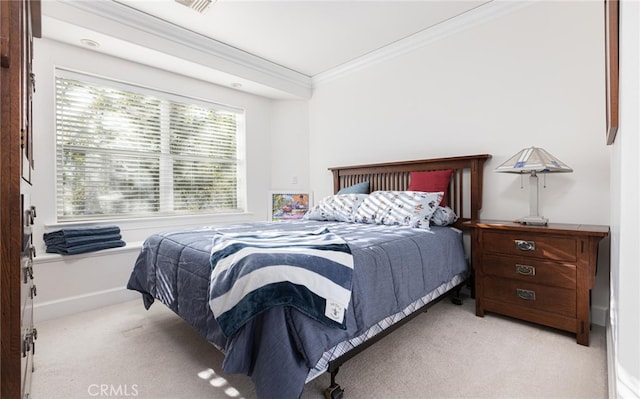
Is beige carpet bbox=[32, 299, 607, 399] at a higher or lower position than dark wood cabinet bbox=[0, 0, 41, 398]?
lower

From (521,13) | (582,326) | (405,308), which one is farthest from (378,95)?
(582,326)

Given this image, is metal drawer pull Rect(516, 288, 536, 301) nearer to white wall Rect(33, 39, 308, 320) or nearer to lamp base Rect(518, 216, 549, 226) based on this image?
lamp base Rect(518, 216, 549, 226)

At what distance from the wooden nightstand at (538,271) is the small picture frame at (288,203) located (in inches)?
94.0

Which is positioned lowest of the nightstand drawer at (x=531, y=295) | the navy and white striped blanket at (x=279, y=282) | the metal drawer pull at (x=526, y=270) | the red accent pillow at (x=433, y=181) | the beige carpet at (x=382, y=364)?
the beige carpet at (x=382, y=364)

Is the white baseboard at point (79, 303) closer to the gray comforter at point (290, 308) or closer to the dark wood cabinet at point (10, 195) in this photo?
the gray comforter at point (290, 308)

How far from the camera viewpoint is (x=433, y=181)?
2898 mm

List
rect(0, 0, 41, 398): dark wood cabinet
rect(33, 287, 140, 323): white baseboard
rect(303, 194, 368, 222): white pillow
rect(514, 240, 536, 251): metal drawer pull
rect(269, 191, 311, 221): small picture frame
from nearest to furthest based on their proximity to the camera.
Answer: rect(0, 0, 41, 398): dark wood cabinet < rect(514, 240, 536, 251): metal drawer pull < rect(33, 287, 140, 323): white baseboard < rect(303, 194, 368, 222): white pillow < rect(269, 191, 311, 221): small picture frame

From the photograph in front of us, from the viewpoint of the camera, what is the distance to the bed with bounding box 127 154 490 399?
1.24 m

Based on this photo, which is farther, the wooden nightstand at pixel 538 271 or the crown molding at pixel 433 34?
the crown molding at pixel 433 34

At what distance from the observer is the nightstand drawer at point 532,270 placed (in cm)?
200

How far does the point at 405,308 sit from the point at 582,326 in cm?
114

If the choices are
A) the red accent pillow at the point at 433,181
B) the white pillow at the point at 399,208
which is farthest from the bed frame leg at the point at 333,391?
the red accent pillow at the point at 433,181

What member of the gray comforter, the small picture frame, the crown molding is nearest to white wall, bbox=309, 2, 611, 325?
the crown molding

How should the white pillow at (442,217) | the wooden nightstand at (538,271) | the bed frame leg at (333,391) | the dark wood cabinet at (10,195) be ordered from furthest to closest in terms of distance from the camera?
the white pillow at (442,217), the wooden nightstand at (538,271), the bed frame leg at (333,391), the dark wood cabinet at (10,195)
